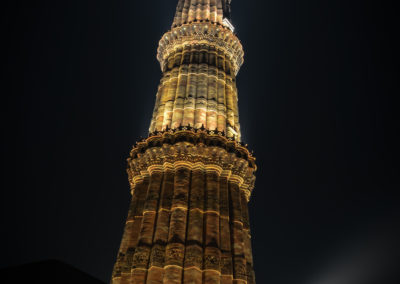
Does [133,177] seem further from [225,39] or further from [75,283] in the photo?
[225,39]

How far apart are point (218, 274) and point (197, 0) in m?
16.1

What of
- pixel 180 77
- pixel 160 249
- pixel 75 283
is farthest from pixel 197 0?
pixel 75 283

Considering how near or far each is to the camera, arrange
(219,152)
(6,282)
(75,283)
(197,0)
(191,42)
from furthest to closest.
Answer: (197,0) → (191,42) → (219,152) → (75,283) → (6,282)

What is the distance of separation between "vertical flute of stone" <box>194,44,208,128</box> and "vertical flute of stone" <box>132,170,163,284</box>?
8.37 feet

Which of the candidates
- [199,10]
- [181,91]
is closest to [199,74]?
[181,91]

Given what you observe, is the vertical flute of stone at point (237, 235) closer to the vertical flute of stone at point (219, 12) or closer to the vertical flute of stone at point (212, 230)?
the vertical flute of stone at point (212, 230)

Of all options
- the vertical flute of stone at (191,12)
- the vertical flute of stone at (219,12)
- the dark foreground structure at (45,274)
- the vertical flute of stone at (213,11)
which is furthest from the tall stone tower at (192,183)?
the dark foreground structure at (45,274)

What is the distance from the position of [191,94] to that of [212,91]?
2.94 ft

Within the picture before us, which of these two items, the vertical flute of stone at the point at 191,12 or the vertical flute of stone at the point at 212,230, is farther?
the vertical flute of stone at the point at 191,12

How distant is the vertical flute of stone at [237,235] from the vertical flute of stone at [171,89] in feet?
11.1

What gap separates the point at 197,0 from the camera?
70.1 ft

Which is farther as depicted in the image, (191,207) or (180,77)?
(180,77)

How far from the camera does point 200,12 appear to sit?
2011 centimetres

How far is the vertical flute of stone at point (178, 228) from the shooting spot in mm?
9764
